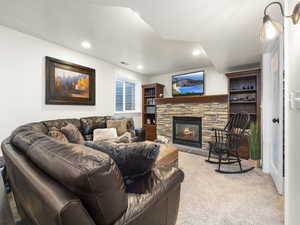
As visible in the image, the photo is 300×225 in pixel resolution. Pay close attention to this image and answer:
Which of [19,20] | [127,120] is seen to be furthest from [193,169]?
[19,20]

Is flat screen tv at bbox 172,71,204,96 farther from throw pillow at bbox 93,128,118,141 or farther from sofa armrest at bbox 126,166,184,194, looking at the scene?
sofa armrest at bbox 126,166,184,194

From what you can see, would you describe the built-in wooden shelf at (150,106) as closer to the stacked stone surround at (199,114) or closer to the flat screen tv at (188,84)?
the stacked stone surround at (199,114)

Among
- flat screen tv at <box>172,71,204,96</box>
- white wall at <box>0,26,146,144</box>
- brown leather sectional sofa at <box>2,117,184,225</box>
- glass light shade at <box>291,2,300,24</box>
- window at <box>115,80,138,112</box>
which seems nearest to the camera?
brown leather sectional sofa at <box>2,117,184,225</box>

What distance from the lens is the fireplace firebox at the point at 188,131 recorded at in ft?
12.9

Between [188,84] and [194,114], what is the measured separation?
102 cm

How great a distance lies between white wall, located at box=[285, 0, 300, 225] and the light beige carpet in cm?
43

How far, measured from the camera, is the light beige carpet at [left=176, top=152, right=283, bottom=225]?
4.57ft

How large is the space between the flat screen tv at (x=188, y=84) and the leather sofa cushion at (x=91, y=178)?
3998 millimetres

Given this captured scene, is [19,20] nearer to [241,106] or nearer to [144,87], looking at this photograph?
[144,87]

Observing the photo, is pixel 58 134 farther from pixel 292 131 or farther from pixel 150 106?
pixel 150 106

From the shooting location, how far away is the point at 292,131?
1027mm

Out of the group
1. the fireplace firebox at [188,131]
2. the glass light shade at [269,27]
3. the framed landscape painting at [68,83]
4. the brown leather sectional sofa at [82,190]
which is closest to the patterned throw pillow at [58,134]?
the framed landscape painting at [68,83]

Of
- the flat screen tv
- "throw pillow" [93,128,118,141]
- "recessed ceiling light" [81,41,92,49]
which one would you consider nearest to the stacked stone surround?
the flat screen tv

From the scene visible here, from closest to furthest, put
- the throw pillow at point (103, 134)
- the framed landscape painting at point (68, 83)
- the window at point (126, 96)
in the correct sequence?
1. the framed landscape painting at point (68, 83)
2. the throw pillow at point (103, 134)
3. the window at point (126, 96)
